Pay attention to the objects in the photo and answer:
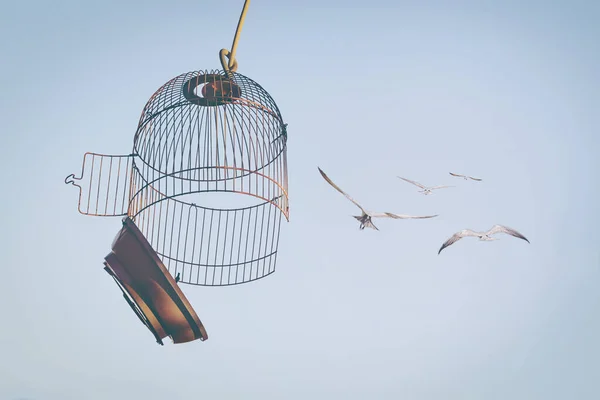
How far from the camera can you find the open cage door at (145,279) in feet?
12.9

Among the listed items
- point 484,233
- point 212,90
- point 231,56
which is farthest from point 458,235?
point 231,56

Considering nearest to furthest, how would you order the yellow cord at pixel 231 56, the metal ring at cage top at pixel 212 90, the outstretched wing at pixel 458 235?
the yellow cord at pixel 231 56
the metal ring at cage top at pixel 212 90
the outstretched wing at pixel 458 235

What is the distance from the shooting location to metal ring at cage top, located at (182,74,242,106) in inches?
168

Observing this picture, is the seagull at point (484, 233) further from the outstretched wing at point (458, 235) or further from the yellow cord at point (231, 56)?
the yellow cord at point (231, 56)

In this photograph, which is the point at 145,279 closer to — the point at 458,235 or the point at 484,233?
the point at 458,235

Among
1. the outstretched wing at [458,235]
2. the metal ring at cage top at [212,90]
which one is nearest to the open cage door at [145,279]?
the metal ring at cage top at [212,90]

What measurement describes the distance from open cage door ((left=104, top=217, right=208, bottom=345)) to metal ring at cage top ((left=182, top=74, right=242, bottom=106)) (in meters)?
0.84

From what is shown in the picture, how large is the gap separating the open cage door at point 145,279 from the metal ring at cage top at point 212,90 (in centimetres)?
84

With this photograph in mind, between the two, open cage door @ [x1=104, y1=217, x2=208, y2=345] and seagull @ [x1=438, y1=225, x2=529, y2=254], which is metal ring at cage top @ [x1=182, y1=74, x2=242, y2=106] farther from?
seagull @ [x1=438, y1=225, x2=529, y2=254]

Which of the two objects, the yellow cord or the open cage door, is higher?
the yellow cord

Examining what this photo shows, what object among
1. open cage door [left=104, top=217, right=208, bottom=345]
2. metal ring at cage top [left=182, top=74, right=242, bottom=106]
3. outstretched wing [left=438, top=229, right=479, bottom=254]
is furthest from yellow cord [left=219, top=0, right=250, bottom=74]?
outstretched wing [left=438, top=229, right=479, bottom=254]

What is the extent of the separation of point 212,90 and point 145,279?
46.6 inches

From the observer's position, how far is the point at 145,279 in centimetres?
396

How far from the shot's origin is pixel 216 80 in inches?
168
